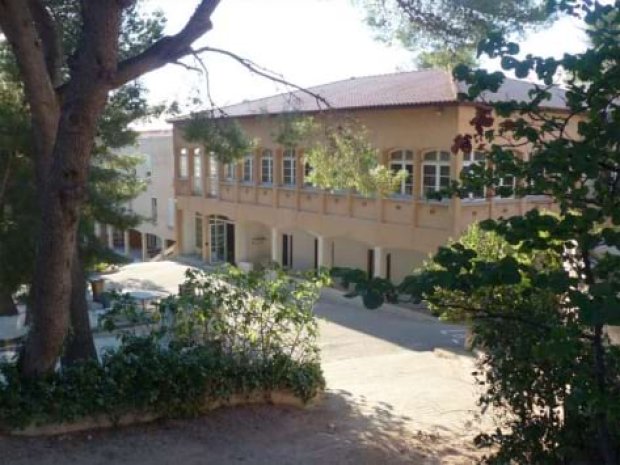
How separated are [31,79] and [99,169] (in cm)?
1015

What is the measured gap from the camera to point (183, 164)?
36.7 m

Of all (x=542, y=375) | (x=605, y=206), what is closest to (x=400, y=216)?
(x=542, y=375)

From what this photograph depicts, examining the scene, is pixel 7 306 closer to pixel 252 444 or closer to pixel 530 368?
pixel 252 444

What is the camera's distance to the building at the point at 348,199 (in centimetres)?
2188

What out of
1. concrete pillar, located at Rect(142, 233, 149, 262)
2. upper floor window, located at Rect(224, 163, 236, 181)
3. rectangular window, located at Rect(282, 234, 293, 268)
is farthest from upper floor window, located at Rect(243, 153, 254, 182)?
concrete pillar, located at Rect(142, 233, 149, 262)

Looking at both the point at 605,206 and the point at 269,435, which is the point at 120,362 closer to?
the point at 269,435

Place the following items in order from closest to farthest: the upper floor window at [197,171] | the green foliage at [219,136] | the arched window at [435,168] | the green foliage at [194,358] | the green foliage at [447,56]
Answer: the green foliage at [194,358] → the green foliage at [447,56] → the green foliage at [219,136] → the arched window at [435,168] → the upper floor window at [197,171]

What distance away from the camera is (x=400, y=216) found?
2361 cm

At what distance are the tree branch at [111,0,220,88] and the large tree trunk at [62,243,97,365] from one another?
259 centimetres

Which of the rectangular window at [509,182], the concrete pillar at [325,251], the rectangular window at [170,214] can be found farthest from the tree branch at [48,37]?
the rectangular window at [170,214]

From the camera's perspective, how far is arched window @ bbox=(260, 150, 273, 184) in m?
30.0

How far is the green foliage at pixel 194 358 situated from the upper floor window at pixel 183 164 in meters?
28.0

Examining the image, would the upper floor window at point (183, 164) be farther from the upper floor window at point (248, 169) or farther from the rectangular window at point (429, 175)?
the rectangular window at point (429, 175)

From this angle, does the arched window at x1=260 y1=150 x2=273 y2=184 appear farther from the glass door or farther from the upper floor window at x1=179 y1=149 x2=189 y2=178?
the upper floor window at x1=179 y1=149 x2=189 y2=178
